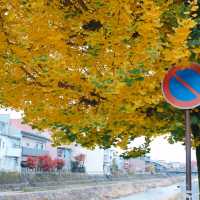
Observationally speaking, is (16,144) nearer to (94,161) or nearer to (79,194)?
(79,194)

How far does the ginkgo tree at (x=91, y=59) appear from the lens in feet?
15.5

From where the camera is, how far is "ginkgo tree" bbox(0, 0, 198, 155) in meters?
4.73

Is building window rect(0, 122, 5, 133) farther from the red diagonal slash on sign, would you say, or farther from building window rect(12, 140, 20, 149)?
the red diagonal slash on sign

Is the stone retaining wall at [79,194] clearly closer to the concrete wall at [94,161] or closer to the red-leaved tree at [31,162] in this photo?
the red-leaved tree at [31,162]

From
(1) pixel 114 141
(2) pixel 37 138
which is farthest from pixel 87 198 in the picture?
(1) pixel 114 141

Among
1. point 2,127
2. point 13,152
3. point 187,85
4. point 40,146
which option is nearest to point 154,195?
point 40,146

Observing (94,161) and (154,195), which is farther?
(94,161)

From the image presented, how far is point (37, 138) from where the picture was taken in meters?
77.6

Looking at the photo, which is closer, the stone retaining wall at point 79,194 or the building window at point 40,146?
the stone retaining wall at point 79,194

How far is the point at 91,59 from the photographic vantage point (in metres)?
5.29

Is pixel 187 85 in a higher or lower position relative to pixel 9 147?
lower

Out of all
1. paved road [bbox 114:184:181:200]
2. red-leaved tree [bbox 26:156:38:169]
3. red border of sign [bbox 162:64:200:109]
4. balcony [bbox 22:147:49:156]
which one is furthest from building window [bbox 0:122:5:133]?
red border of sign [bbox 162:64:200:109]

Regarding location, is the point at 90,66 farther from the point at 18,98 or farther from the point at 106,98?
the point at 18,98

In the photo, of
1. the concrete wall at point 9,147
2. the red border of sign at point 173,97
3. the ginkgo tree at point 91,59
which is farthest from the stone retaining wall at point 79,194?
the red border of sign at point 173,97
